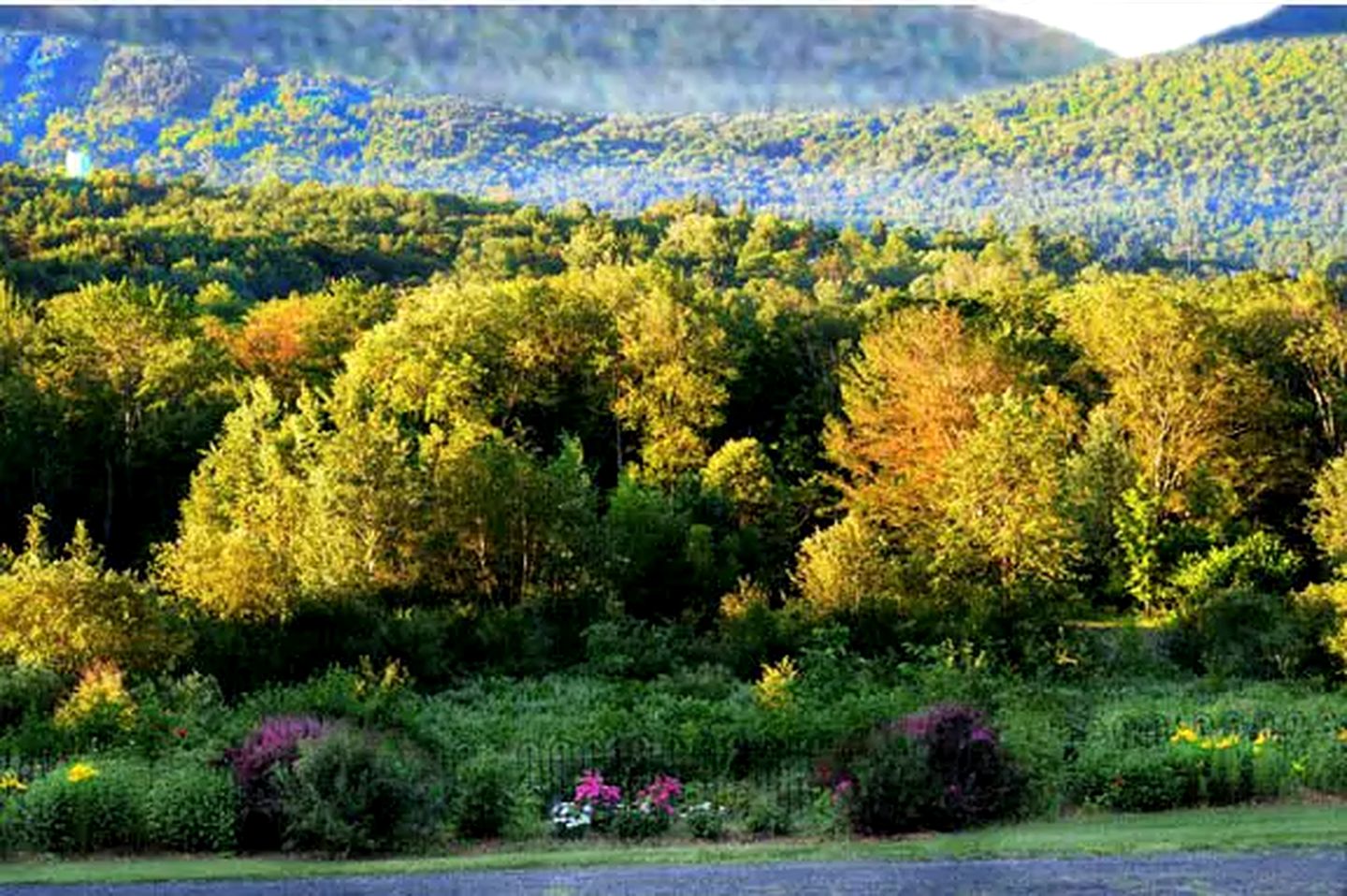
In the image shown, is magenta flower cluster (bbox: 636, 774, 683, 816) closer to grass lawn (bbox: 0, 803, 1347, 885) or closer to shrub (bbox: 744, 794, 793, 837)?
shrub (bbox: 744, 794, 793, 837)

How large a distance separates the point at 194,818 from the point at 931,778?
650 cm

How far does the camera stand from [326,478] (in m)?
33.3

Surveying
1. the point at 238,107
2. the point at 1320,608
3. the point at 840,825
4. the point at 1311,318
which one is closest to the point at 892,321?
the point at 1311,318

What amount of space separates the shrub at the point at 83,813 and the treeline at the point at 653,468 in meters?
11.4

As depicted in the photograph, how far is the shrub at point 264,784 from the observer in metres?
12.5


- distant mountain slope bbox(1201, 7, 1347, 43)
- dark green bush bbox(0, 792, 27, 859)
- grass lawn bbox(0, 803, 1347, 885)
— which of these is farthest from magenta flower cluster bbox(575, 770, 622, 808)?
distant mountain slope bbox(1201, 7, 1347, 43)

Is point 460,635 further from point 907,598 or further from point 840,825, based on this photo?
point 840,825

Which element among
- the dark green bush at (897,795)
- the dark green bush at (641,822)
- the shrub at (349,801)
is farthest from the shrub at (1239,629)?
the shrub at (349,801)

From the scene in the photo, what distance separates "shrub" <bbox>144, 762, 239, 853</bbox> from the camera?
12555 millimetres

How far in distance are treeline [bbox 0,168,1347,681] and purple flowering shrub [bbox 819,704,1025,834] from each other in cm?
1522

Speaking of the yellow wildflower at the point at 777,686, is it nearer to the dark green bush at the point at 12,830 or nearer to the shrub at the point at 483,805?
the shrub at the point at 483,805

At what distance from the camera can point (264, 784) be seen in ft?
41.7

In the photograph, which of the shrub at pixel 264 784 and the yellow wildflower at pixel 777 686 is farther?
the yellow wildflower at pixel 777 686

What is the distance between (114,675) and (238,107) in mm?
19226
